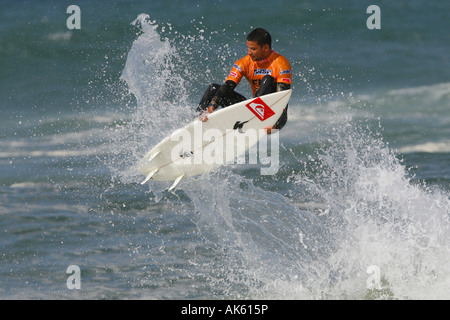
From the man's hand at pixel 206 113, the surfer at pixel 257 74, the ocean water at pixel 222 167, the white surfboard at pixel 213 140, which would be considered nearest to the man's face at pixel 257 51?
the surfer at pixel 257 74

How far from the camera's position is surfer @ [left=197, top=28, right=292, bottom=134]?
7.94 meters

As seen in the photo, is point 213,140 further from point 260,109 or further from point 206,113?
point 260,109

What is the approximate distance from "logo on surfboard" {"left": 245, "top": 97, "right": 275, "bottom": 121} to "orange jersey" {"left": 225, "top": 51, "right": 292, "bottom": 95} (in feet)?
0.99

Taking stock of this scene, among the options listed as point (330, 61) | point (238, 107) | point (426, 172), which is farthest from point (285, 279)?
point (330, 61)

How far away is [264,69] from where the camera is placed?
321 inches

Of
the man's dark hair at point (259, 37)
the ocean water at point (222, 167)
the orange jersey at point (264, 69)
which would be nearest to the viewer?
the man's dark hair at point (259, 37)

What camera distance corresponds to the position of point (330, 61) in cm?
1756

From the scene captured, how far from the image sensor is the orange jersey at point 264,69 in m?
8.05

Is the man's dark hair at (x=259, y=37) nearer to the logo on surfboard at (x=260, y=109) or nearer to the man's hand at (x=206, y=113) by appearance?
the logo on surfboard at (x=260, y=109)

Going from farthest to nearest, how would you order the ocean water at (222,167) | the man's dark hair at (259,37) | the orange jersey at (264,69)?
1. the ocean water at (222,167)
2. the orange jersey at (264,69)
3. the man's dark hair at (259,37)

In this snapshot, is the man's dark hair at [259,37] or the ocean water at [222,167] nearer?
the man's dark hair at [259,37]
